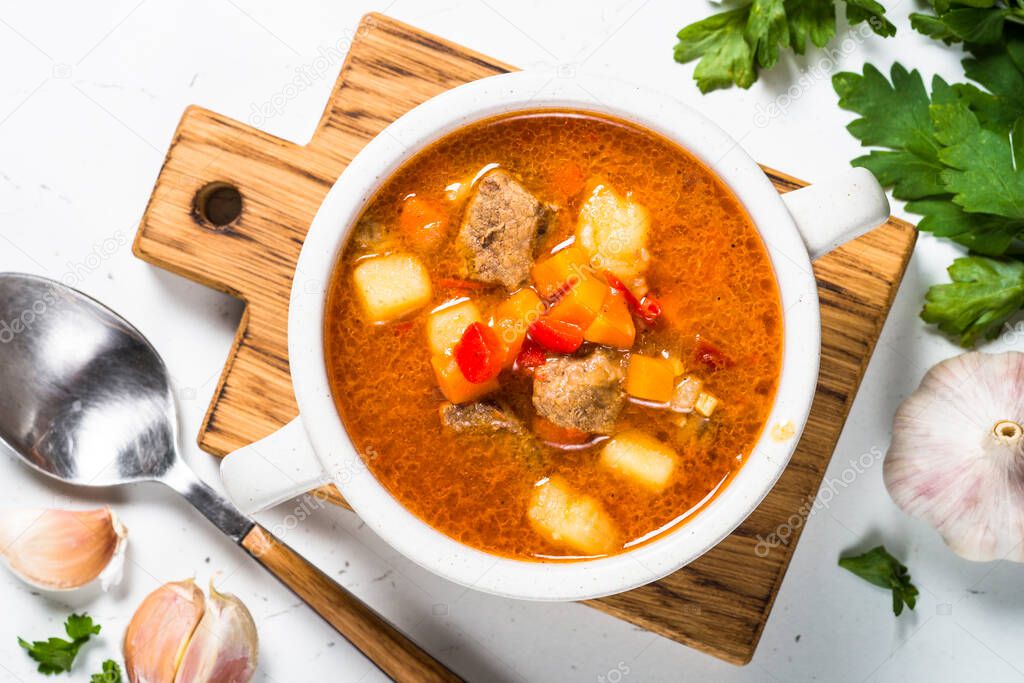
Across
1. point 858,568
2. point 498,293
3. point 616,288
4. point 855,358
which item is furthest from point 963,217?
point 498,293

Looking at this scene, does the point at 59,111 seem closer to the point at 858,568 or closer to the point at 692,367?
the point at 692,367

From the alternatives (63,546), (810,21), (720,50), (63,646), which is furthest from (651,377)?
(63,646)

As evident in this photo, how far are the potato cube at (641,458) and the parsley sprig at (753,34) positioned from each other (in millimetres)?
1100

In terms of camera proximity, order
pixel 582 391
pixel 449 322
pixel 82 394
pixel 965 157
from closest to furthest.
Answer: pixel 582 391 → pixel 449 322 → pixel 965 157 → pixel 82 394

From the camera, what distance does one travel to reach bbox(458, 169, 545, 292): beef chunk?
5.98ft

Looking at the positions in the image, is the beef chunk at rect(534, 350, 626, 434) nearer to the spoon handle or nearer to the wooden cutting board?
the wooden cutting board

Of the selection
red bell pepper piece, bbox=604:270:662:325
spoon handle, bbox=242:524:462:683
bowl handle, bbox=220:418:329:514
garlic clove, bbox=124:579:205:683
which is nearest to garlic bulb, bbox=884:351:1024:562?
red bell pepper piece, bbox=604:270:662:325

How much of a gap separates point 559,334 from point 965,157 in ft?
3.97

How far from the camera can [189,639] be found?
2.46 meters

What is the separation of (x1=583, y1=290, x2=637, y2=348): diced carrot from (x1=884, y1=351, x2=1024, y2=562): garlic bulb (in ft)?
3.28

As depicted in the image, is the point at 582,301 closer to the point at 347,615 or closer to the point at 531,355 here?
the point at 531,355

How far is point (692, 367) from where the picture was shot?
1.85 metres

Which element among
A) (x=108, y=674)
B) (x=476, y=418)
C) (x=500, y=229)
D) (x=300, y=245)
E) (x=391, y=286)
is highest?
(x=500, y=229)

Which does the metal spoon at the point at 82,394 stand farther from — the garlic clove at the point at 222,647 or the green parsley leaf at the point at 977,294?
the green parsley leaf at the point at 977,294
